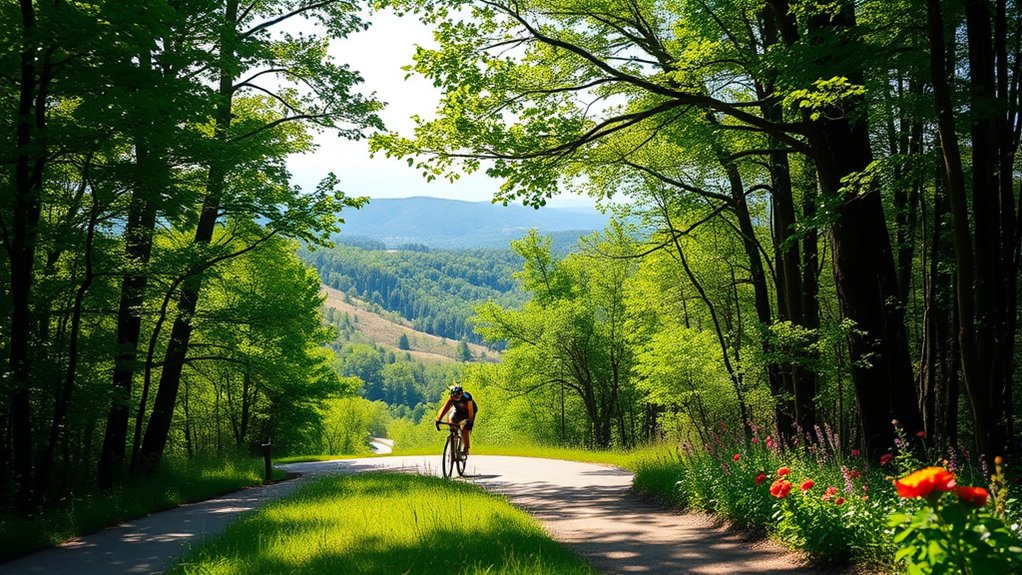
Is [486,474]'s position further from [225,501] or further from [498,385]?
[498,385]

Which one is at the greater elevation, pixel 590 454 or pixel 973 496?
pixel 973 496

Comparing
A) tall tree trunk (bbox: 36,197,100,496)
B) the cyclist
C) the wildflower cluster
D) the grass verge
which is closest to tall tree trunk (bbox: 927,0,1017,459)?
the wildflower cluster

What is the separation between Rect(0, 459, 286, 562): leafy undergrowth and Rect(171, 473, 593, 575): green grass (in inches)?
115

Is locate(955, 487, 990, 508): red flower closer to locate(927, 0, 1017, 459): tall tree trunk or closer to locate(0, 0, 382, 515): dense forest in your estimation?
locate(927, 0, 1017, 459): tall tree trunk

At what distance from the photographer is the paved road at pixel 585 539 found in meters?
7.02

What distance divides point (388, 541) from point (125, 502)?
8287mm

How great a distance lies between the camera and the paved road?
7023mm

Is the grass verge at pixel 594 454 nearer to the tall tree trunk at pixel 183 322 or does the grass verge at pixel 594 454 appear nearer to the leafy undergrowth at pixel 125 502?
the leafy undergrowth at pixel 125 502

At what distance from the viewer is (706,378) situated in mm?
23828

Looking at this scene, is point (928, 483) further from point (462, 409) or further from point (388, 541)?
point (462, 409)

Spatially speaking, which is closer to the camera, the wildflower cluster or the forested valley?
the wildflower cluster

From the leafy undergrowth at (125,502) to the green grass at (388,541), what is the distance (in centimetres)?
292

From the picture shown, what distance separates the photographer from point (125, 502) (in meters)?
12.7

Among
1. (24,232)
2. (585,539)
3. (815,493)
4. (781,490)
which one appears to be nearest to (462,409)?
(585,539)
